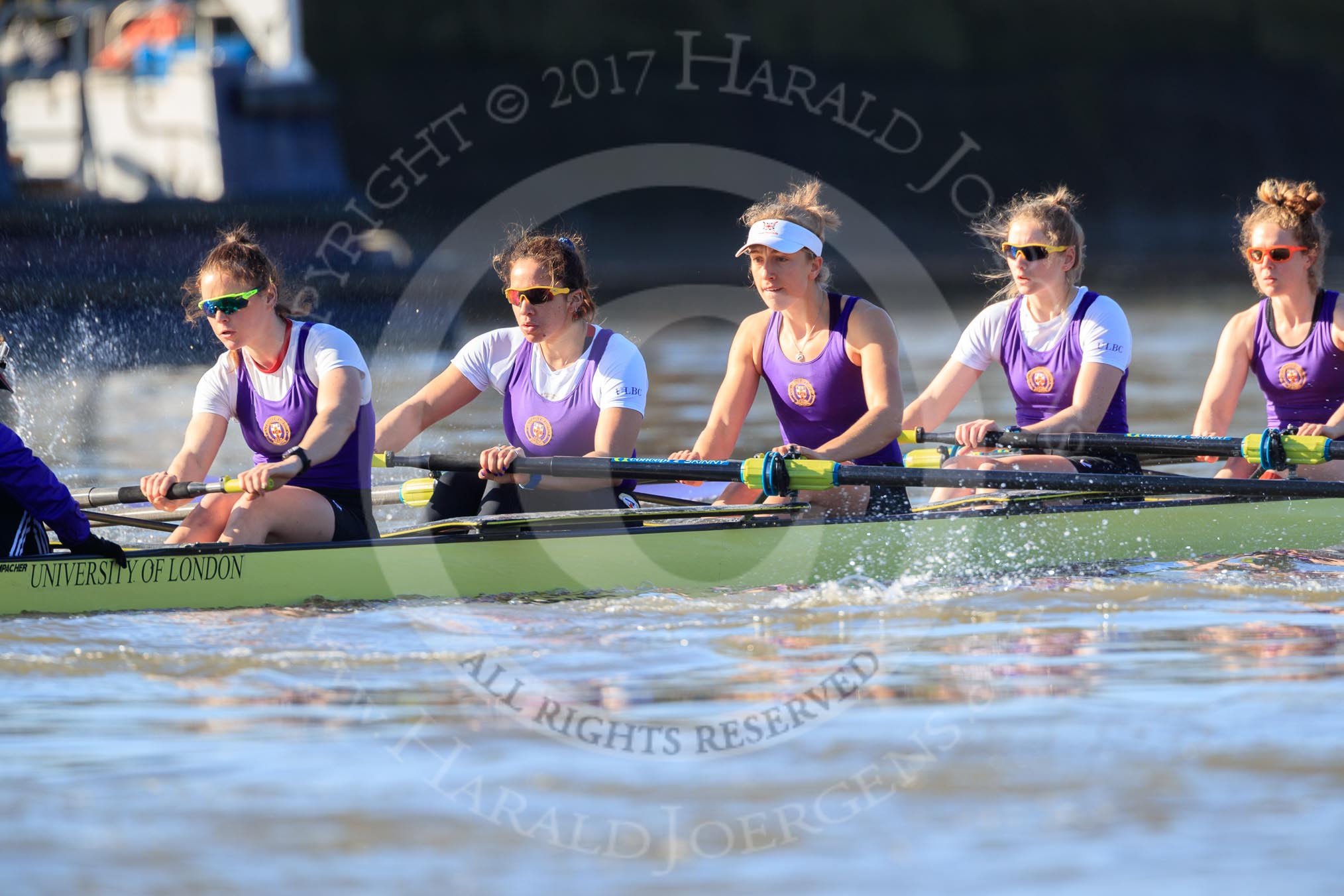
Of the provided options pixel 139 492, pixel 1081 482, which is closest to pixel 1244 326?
pixel 1081 482

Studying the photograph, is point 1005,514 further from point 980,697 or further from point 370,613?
point 370,613

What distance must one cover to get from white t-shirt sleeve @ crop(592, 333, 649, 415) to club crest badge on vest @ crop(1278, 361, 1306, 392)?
3143 mm

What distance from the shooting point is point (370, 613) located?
6.02 m

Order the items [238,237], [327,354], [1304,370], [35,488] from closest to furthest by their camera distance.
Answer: [35,488] → [327,354] → [238,237] → [1304,370]

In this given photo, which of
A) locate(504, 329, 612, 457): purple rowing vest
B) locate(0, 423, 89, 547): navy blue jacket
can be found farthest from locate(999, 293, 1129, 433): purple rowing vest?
locate(0, 423, 89, 547): navy blue jacket

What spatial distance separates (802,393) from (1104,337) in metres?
1.49

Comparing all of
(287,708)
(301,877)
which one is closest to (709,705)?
(287,708)

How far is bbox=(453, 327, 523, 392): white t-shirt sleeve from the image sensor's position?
681 centimetres

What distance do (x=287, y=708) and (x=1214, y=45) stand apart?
3303cm

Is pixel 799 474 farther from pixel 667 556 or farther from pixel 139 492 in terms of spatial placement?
pixel 139 492

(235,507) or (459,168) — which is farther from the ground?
(459,168)

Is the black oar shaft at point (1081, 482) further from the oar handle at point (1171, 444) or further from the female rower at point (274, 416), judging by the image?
the female rower at point (274, 416)

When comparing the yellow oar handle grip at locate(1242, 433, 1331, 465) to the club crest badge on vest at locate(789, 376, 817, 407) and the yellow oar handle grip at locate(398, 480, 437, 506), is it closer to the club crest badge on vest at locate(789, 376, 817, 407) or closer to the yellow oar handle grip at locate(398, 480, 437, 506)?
the club crest badge on vest at locate(789, 376, 817, 407)

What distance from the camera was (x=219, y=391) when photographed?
250 inches
